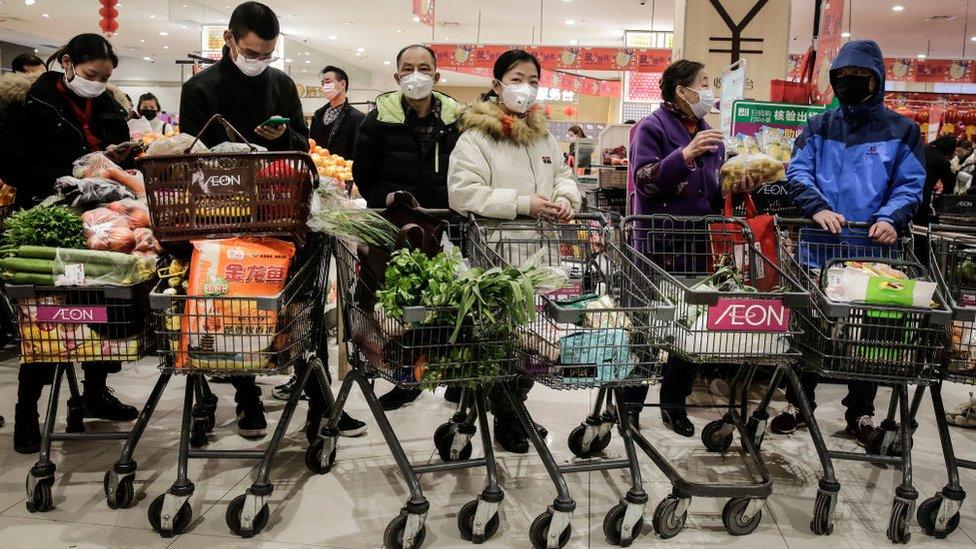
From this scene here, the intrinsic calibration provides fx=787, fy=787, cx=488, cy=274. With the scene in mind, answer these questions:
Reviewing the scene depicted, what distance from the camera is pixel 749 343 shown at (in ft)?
8.93

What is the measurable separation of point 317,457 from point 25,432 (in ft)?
4.15

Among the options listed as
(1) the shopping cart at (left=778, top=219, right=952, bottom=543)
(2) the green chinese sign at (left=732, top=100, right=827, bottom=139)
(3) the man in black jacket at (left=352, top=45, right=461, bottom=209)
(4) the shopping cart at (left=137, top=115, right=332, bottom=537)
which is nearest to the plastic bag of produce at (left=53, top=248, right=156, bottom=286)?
(4) the shopping cart at (left=137, top=115, right=332, bottom=537)

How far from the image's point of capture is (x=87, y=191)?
2928 mm

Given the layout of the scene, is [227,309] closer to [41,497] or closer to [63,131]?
[41,497]

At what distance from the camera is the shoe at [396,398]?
4059 millimetres

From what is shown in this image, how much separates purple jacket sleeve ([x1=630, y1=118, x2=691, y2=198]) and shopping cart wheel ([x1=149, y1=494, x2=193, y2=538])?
7.39ft

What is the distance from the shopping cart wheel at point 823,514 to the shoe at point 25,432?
3.08 metres

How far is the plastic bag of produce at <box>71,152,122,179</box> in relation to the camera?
312 centimetres

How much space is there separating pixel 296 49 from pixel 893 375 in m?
18.9

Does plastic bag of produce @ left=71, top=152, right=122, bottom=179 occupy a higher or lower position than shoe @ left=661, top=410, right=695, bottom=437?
higher

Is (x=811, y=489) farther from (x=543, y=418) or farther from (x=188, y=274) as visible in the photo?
(x=188, y=274)

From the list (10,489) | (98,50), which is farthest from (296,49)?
(10,489)

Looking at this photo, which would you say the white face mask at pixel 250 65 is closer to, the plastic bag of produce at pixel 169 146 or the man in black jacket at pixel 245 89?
the man in black jacket at pixel 245 89

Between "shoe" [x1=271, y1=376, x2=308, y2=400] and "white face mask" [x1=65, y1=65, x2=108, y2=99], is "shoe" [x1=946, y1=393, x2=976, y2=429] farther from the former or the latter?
"white face mask" [x1=65, y1=65, x2=108, y2=99]
